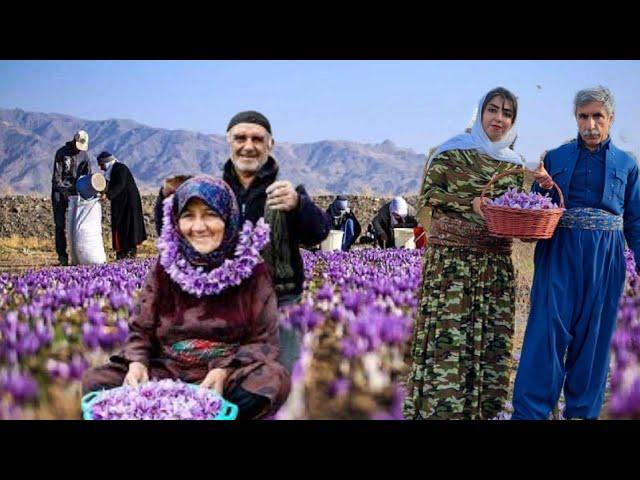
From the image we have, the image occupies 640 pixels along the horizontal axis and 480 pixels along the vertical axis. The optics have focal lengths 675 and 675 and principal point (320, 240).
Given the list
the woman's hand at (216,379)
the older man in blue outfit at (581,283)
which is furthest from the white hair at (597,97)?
the woman's hand at (216,379)

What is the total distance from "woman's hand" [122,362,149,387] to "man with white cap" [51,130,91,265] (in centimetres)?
487

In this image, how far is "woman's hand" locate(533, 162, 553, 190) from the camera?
344cm

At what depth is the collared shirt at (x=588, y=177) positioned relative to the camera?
→ 140 inches

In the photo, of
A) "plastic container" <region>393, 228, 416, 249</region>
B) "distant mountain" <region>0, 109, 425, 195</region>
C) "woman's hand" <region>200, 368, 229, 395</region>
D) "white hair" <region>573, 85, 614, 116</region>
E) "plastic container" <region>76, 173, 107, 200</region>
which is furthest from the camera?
"plastic container" <region>393, 228, 416, 249</region>

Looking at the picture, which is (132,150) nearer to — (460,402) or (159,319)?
(159,319)

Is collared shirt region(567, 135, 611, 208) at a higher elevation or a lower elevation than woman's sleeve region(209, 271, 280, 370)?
higher

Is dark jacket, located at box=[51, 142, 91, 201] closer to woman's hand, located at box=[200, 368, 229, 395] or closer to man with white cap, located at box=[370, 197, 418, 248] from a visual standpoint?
man with white cap, located at box=[370, 197, 418, 248]

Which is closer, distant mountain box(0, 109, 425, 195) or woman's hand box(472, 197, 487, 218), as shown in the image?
woman's hand box(472, 197, 487, 218)

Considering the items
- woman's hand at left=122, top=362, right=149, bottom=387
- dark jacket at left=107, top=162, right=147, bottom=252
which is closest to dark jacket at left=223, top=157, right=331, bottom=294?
woman's hand at left=122, top=362, right=149, bottom=387

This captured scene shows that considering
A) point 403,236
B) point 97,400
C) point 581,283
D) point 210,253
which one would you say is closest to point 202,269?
point 210,253

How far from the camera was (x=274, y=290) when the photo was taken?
3.48 m

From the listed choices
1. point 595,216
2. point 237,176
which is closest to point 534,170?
point 595,216

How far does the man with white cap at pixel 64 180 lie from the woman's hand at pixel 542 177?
18.3 ft

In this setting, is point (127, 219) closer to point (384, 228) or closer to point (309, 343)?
point (384, 228)
